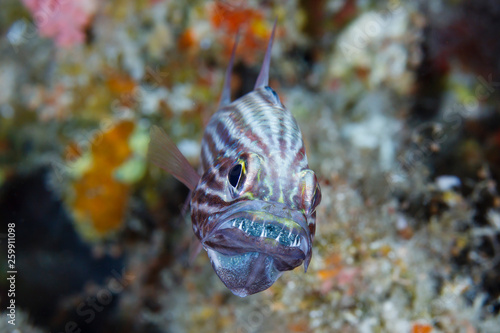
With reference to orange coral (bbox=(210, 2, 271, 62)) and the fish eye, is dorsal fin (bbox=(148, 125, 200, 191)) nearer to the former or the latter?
the fish eye

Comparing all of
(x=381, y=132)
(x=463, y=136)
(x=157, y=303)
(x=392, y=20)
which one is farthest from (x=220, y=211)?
(x=463, y=136)

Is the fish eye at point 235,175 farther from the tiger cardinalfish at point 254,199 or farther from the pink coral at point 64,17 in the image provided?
the pink coral at point 64,17

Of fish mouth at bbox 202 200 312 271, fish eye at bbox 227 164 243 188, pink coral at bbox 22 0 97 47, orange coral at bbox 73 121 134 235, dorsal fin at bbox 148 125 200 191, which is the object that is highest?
pink coral at bbox 22 0 97 47

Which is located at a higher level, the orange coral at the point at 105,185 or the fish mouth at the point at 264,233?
the orange coral at the point at 105,185

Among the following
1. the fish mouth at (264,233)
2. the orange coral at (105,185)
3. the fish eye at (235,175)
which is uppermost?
the orange coral at (105,185)

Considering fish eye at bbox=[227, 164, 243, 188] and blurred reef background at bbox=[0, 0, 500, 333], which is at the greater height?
blurred reef background at bbox=[0, 0, 500, 333]

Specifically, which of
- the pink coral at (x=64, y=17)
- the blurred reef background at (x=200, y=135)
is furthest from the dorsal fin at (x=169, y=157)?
the pink coral at (x=64, y=17)

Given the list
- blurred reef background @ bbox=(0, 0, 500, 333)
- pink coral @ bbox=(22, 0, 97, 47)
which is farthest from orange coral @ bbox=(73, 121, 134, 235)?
pink coral @ bbox=(22, 0, 97, 47)

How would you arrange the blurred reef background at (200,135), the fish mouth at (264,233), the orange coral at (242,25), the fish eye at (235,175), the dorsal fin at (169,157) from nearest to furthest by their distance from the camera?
1. the fish mouth at (264,233)
2. the fish eye at (235,175)
3. the dorsal fin at (169,157)
4. the blurred reef background at (200,135)
5. the orange coral at (242,25)
